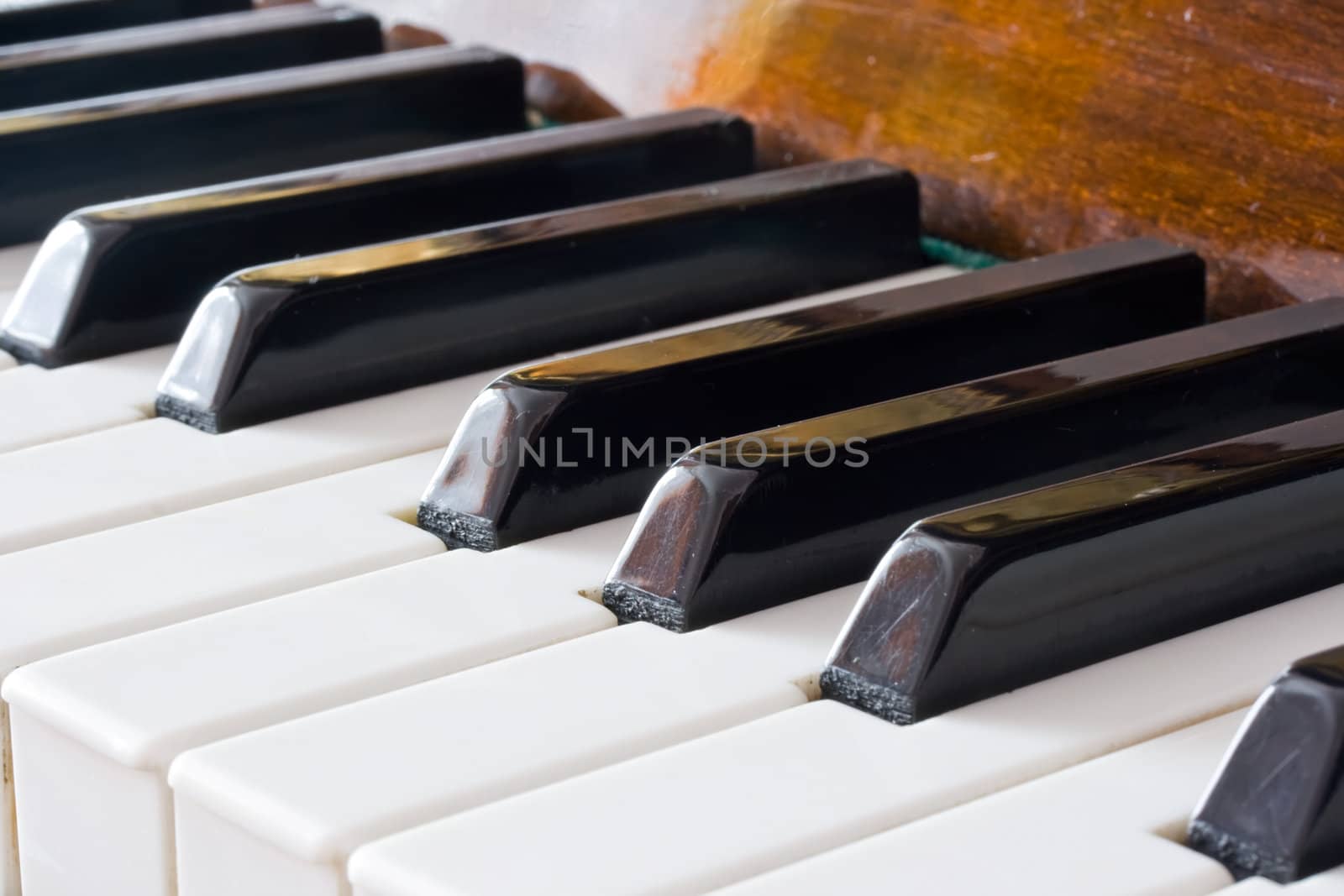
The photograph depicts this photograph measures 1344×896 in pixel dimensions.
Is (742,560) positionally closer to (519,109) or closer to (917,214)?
(917,214)

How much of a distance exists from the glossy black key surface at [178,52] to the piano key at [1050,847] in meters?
1.31

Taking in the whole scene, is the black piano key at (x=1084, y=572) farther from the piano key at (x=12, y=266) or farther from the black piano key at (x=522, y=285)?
the piano key at (x=12, y=266)

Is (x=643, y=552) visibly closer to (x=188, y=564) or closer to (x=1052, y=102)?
(x=188, y=564)

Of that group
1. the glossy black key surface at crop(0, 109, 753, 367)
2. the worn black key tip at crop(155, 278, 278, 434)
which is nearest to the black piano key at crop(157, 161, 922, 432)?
the worn black key tip at crop(155, 278, 278, 434)

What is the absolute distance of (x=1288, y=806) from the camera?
0.73 meters

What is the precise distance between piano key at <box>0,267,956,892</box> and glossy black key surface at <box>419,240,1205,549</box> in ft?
0.13

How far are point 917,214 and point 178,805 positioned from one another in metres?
0.82

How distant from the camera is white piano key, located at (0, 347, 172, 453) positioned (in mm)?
1206

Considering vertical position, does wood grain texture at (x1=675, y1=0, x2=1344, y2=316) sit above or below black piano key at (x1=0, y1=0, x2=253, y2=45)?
above

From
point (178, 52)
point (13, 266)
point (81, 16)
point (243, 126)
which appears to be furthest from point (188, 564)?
point (81, 16)

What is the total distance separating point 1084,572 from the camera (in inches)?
35.3

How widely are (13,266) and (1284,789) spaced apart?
1131mm

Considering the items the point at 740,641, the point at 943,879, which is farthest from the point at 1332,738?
the point at 740,641

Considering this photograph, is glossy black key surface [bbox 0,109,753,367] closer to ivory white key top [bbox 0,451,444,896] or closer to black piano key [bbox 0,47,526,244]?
black piano key [bbox 0,47,526,244]
